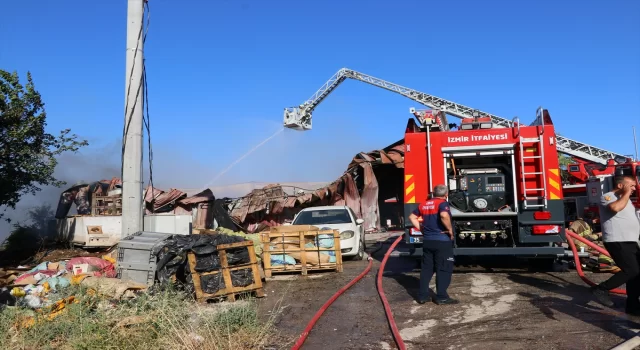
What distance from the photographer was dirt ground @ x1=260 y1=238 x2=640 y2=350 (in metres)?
4.89

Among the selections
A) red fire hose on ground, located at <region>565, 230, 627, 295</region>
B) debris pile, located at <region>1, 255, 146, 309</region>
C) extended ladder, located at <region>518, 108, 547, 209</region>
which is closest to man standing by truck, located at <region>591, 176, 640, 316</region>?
red fire hose on ground, located at <region>565, 230, 627, 295</region>

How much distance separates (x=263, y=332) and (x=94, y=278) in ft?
13.3

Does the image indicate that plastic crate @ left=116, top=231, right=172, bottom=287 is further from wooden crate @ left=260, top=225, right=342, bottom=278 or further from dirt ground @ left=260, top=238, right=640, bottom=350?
wooden crate @ left=260, top=225, right=342, bottom=278

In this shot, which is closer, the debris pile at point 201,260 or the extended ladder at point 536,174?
the debris pile at point 201,260

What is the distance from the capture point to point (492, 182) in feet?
29.3

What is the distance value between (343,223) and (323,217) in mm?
741

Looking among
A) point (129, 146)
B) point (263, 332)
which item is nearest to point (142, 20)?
point (129, 146)

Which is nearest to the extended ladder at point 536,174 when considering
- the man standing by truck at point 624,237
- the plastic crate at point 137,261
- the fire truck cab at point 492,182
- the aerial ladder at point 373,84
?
the fire truck cab at point 492,182

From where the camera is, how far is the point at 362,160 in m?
20.1

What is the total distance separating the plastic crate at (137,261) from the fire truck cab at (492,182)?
436cm

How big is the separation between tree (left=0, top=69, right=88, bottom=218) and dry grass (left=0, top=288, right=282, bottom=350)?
26.2 ft

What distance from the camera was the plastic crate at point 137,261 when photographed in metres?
7.97

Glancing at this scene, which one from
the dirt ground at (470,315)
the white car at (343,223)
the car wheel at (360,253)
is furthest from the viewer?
the car wheel at (360,253)

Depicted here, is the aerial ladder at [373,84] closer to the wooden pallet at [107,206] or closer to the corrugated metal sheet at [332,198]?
the corrugated metal sheet at [332,198]
